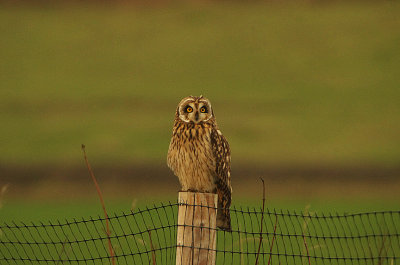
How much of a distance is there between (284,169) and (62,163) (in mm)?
7354

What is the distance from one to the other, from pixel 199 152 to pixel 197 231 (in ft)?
6.27

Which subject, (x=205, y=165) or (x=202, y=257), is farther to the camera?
(x=205, y=165)

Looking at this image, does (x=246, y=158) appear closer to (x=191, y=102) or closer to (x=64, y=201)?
(x=64, y=201)

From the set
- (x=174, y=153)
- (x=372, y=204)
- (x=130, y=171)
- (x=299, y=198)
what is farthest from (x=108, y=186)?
(x=174, y=153)

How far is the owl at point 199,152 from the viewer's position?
6.12 metres

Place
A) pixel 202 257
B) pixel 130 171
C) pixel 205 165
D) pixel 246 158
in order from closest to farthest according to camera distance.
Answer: pixel 202 257
pixel 205 165
pixel 130 171
pixel 246 158

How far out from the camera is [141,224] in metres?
12.2

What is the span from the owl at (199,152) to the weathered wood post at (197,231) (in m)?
1.82

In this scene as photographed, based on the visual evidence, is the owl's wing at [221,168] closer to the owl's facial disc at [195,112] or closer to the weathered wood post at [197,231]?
the owl's facial disc at [195,112]

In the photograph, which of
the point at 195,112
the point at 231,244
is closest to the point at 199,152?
the point at 195,112

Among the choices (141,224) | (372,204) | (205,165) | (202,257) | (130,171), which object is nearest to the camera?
(202,257)

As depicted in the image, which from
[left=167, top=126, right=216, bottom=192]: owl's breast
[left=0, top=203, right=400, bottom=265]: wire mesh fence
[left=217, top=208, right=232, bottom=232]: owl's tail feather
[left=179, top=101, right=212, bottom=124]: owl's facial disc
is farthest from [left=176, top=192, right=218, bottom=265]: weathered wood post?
[left=179, top=101, right=212, bottom=124]: owl's facial disc

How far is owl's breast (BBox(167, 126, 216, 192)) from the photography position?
612cm

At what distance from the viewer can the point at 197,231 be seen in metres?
4.27
